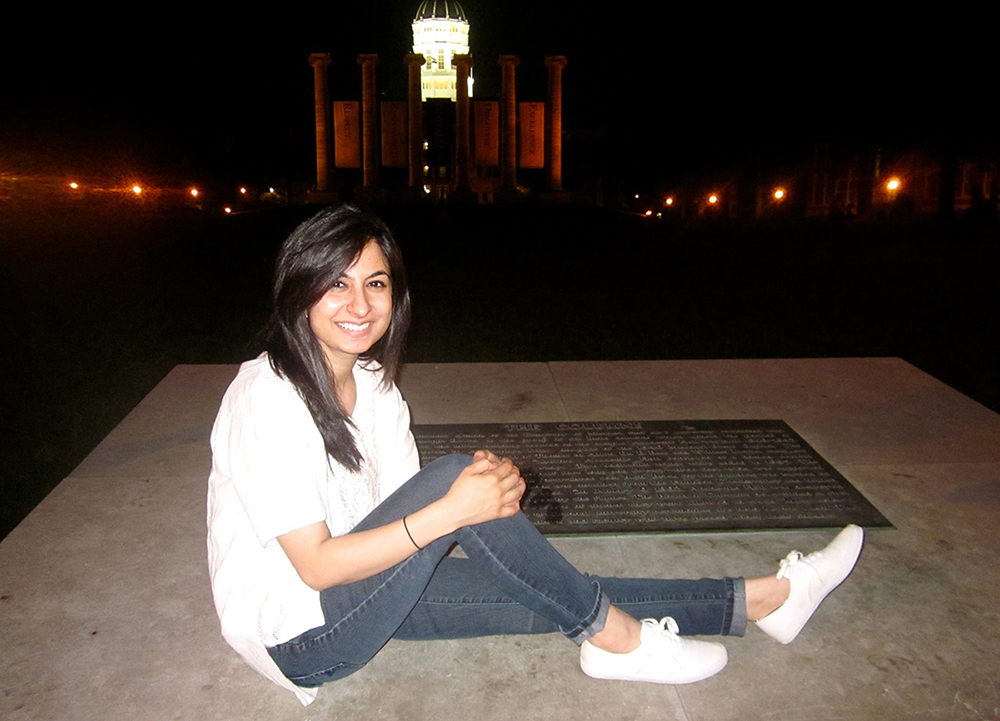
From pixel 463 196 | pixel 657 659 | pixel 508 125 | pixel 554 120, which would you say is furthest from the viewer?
pixel 554 120

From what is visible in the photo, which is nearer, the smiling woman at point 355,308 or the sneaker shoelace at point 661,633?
the smiling woman at point 355,308

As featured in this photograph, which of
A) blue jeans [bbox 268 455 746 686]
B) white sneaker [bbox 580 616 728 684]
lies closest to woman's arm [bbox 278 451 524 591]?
blue jeans [bbox 268 455 746 686]

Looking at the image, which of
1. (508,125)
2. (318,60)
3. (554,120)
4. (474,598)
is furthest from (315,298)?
(318,60)

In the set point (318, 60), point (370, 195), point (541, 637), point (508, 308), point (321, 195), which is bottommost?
point (541, 637)

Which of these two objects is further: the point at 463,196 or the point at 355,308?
the point at 463,196

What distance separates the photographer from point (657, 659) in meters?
2.62

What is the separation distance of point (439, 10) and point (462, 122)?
168 feet

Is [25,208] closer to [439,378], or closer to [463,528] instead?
[439,378]

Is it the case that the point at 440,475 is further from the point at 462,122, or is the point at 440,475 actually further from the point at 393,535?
the point at 462,122

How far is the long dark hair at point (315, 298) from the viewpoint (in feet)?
7.64

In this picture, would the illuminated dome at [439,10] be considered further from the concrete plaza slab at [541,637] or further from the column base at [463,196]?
the concrete plaza slab at [541,637]

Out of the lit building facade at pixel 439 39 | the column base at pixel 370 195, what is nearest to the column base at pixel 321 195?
the column base at pixel 370 195

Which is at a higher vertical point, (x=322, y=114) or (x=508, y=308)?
(x=322, y=114)

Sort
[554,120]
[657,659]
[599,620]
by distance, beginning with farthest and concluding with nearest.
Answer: [554,120] < [657,659] < [599,620]
